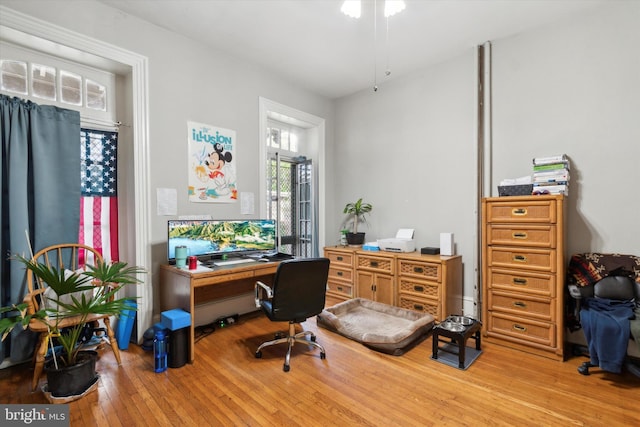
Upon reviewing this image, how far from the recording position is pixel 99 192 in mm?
2824

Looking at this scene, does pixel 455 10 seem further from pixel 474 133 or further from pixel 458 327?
pixel 458 327

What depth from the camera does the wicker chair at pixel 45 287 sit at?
81.1 inches

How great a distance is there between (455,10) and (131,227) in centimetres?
361

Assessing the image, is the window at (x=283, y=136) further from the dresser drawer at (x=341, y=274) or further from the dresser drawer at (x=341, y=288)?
the dresser drawer at (x=341, y=288)

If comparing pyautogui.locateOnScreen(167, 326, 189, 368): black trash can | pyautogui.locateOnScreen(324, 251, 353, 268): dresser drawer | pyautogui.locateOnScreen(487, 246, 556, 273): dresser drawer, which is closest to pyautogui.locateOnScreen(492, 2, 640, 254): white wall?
pyautogui.locateOnScreen(487, 246, 556, 273): dresser drawer

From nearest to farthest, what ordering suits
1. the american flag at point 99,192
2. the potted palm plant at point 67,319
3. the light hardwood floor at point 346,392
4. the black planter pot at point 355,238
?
1. the light hardwood floor at point 346,392
2. the potted palm plant at point 67,319
3. the american flag at point 99,192
4. the black planter pot at point 355,238

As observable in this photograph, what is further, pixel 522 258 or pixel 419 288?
pixel 419 288

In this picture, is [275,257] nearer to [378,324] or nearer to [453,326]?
[378,324]

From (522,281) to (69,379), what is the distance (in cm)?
356

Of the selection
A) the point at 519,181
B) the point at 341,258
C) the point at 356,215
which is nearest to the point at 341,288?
the point at 341,258

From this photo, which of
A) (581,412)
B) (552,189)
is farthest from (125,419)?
(552,189)

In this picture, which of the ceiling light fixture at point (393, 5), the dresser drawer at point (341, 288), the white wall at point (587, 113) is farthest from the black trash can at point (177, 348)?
the white wall at point (587, 113)

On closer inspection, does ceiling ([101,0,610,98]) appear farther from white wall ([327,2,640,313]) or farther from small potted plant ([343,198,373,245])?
small potted plant ([343,198,373,245])

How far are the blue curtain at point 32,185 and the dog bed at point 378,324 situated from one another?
8.25 ft
